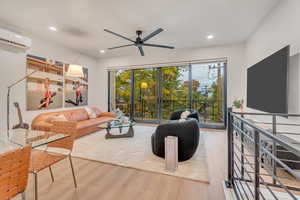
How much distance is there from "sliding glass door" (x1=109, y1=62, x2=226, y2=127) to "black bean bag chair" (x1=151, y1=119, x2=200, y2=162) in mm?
2630

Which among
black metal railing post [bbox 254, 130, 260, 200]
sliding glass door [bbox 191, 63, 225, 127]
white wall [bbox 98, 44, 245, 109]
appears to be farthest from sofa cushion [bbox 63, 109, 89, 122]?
black metal railing post [bbox 254, 130, 260, 200]

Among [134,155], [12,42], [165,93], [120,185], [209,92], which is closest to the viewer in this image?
[120,185]

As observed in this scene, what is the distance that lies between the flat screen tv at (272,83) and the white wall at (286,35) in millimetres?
178

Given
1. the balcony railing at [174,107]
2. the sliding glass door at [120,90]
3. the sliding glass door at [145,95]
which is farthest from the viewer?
the sliding glass door at [120,90]

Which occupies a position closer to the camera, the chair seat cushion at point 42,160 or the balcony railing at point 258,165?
the balcony railing at point 258,165

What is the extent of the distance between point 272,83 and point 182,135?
1695 millimetres

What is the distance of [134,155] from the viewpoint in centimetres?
273

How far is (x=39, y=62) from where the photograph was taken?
3873mm

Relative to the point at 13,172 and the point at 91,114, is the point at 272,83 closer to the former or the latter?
the point at 13,172

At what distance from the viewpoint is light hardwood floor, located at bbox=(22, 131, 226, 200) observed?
65.3 inches

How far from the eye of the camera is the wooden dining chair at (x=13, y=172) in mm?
960

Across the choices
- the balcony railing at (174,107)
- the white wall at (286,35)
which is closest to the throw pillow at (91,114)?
the balcony railing at (174,107)

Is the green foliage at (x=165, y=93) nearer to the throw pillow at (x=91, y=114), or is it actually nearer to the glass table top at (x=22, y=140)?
the throw pillow at (x=91, y=114)

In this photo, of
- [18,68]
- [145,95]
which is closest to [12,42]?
[18,68]
